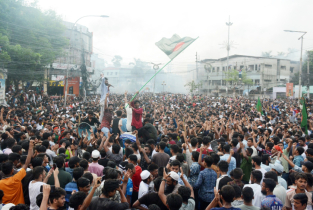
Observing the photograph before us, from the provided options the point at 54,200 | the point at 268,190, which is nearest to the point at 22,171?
the point at 54,200

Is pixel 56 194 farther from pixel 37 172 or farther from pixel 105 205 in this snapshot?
pixel 37 172

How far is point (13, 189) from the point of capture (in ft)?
13.0

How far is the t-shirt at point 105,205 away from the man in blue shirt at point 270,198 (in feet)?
6.51

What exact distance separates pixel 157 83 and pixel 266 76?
49.0 metres

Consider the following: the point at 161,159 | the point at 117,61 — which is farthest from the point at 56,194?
the point at 117,61

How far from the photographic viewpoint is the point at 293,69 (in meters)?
60.4

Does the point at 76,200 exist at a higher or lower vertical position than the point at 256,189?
higher

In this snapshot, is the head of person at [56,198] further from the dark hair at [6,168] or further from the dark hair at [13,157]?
the dark hair at [13,157]

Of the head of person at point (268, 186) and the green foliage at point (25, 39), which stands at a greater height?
the green foliage at point (25, 39)

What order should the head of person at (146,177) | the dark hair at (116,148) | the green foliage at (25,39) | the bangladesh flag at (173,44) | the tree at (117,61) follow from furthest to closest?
the tree at (117,61)
the green foliage at (25,39)
the bangladesh flag at (173,44)
the dark hair at (116,148)
the head of person at (146,177)

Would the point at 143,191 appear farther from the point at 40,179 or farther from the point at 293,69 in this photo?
the point at 293,69

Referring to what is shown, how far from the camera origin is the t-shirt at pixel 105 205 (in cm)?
323

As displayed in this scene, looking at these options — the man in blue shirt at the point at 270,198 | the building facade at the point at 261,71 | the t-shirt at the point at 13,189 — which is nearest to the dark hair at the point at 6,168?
the t-shirt at the point at 13,189

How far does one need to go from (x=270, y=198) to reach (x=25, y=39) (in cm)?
2407
